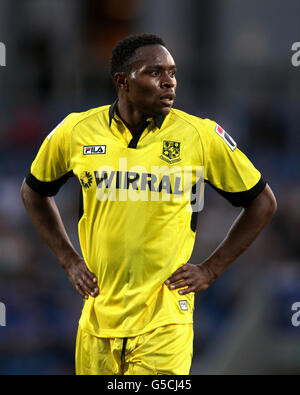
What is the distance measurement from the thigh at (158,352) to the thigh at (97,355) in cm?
6

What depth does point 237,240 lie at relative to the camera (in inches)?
172

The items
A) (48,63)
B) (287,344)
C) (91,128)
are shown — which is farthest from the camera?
(48,63)

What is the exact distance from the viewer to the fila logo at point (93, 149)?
4.19m

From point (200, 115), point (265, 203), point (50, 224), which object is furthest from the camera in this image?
point (200, 115)

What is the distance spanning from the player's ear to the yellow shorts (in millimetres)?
1327

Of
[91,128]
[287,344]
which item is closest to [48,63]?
[287,344]

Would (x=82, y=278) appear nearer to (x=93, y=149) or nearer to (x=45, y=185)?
(x=45, y=185)

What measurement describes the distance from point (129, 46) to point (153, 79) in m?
0.26

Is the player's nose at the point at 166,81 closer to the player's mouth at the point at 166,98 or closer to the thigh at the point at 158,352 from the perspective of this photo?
the player's mouth at the point at 166,98

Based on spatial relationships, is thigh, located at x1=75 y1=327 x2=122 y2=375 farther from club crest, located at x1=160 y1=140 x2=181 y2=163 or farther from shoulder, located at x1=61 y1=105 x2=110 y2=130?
shoulder, located at x1=61 y1=105 x2=110 y2=130

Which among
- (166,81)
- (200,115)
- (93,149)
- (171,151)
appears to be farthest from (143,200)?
(200,115)
